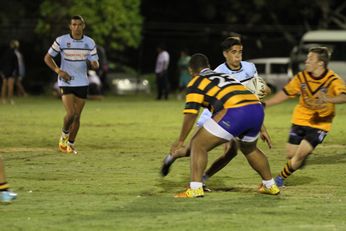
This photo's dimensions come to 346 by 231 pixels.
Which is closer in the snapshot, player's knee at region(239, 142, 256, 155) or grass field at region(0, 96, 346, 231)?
grass field at region(0, 96, 346, 231)

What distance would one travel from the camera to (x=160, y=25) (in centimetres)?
4750

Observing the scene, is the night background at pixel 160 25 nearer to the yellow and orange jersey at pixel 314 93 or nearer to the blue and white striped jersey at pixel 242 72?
the blue and white striped jersey at pixel 242 72

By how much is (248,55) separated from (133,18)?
5887 mm

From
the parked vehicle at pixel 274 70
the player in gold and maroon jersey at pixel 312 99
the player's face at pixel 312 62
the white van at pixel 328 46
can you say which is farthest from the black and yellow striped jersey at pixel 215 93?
the parked vehicle at pixel 274 70

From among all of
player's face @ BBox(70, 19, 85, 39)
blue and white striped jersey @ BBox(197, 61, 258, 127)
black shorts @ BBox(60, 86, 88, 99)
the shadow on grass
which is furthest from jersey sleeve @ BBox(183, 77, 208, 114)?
black shorts @ BBox(60, 86, 88, 99)

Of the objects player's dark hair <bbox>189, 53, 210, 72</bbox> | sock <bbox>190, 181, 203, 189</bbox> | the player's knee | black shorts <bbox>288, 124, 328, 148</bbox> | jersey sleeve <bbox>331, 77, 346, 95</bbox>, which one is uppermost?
player's dark hair <bbox>189, 53, 210, 72</bbox>

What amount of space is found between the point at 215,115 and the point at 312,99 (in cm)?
168

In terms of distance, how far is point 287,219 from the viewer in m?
9.78

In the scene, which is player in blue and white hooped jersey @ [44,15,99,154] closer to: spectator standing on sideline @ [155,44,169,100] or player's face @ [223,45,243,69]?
player's face @ [223,45,243,69]

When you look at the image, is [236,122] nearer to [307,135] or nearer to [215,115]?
[215,115]

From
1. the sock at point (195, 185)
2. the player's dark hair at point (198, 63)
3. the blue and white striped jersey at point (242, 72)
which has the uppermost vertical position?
the player's dark hair at point (198, 63)

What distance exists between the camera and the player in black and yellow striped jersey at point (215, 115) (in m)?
10.9

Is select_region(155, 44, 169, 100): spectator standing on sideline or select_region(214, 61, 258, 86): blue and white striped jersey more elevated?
select_region(214, 61, 258, 86): blue and white striped jersey

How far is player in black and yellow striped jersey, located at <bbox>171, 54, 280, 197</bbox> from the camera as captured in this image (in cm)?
1092
